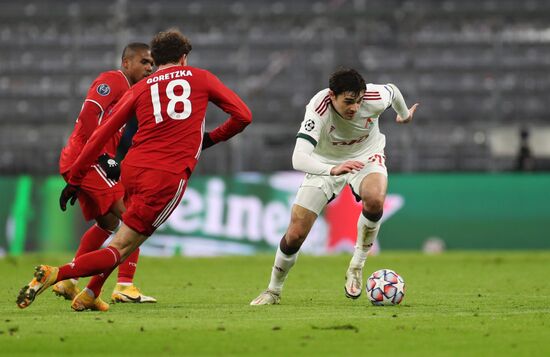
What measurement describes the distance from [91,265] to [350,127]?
9.59 ft

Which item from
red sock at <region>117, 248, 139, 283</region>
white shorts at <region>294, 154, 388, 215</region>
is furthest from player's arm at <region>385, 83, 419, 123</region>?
red sock at <region>117, 248, 139, 283</region>

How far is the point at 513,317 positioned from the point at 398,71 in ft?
45.9

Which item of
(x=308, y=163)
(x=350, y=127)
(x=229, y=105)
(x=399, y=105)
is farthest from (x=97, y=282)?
(x=399, y=105)

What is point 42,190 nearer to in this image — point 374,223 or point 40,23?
point 40,23

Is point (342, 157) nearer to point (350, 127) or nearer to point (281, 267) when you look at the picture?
point (350, 127)

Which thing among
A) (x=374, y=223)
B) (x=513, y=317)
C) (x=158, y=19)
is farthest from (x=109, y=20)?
(x=513, y=317)

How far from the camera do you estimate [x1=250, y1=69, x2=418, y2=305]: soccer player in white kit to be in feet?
29.0

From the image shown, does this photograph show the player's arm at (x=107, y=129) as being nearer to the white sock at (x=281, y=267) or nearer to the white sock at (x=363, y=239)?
the white sock at (x=281, y=267)

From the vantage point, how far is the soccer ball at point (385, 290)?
347 inches

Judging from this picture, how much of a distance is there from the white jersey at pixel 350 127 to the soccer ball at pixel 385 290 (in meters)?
1.36

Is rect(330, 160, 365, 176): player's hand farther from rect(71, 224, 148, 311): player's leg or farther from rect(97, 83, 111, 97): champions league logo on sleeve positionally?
rect(97, 83, 111, 97): champions league logo on sleeve

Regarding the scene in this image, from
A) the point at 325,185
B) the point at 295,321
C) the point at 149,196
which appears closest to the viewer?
the point at 295,321

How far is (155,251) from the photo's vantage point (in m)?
18.3

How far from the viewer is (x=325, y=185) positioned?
953 cm
